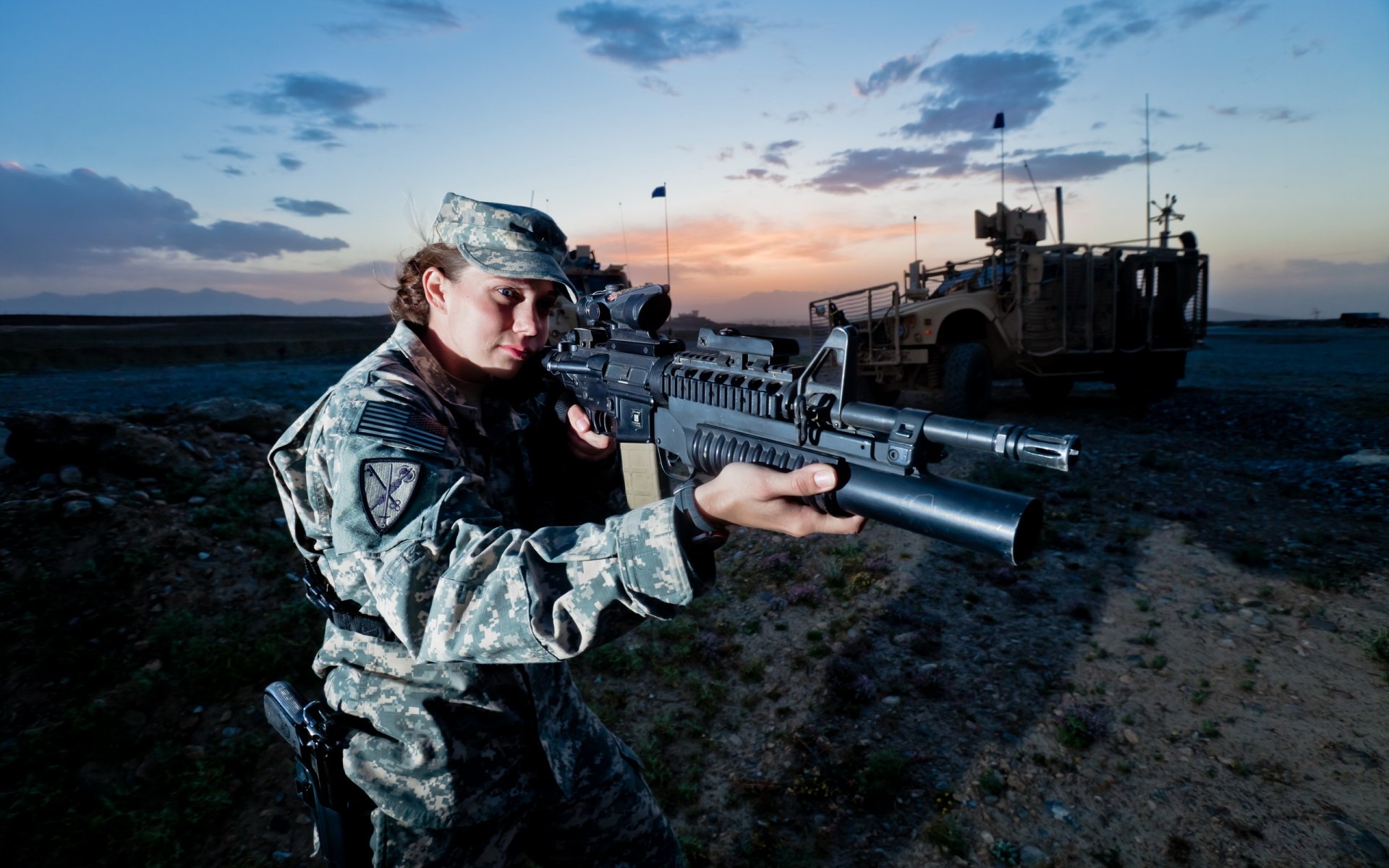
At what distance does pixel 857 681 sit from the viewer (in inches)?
160

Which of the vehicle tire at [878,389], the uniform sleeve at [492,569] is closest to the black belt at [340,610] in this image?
the uniform sleeve at [492,569]

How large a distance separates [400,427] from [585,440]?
1236 millimetres

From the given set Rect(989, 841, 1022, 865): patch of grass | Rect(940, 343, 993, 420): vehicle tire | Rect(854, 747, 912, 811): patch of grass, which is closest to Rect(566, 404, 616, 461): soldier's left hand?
Rect(854, 747, 912, 811): patch of grass

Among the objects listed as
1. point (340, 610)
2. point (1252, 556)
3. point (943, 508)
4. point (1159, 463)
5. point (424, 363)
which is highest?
point (424, 363)

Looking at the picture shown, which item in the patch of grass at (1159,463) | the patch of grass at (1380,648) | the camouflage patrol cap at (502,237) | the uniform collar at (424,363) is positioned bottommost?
the patch of grass at (1380,648)

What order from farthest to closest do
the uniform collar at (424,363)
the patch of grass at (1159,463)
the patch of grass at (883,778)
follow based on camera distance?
the patch of grass at (1159,463) < the patch of grass at (883,778) < the uniform collar at (424,363)

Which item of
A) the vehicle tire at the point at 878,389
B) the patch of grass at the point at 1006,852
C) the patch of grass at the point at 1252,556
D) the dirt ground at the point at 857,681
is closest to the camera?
the patch of grass at the point at 1006,852

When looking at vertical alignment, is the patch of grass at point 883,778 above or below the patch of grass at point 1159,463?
below

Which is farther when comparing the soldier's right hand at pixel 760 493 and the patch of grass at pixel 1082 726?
the patch of grass at pixel 1082 726

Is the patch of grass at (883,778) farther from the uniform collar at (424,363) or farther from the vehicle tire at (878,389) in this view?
the vehicle tire at (878,389)

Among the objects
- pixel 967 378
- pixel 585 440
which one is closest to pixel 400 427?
pixel 585 440

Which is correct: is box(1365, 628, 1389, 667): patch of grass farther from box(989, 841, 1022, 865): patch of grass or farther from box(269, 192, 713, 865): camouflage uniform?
box(269, 192, 713, 865): camouflage uniform

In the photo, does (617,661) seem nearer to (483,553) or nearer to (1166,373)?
(483,553)

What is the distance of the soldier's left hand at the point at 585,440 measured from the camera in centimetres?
277
